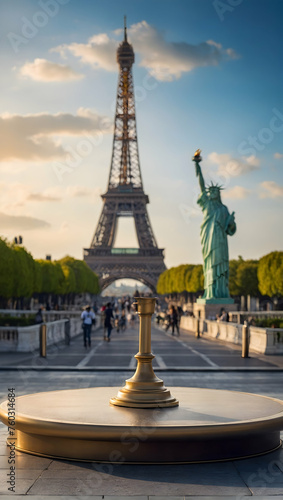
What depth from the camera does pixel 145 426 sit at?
6570 millimetres

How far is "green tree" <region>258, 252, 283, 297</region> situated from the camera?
220 ft

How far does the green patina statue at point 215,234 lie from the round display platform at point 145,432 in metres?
37.0

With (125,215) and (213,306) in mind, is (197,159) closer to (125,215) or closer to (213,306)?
(213,306)

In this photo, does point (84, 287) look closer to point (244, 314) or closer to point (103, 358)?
point (244, 314)

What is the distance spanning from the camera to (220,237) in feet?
147

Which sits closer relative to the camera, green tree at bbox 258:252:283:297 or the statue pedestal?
the statue pedestal

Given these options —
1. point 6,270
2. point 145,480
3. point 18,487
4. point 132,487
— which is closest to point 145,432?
point 145,480

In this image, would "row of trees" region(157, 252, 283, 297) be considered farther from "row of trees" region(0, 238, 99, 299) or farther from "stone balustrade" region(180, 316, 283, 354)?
"stone balustrade" region(180, 316, 283, 354)

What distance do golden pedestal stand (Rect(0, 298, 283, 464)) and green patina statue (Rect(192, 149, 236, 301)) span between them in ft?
120

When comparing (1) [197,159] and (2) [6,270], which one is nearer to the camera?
(1) [197,159]

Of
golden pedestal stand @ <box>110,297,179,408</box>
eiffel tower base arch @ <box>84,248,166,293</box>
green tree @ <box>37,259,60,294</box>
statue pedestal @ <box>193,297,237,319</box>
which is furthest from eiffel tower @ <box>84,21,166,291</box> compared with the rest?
golden pedestal stand @ <box>110,297,179,408</box>

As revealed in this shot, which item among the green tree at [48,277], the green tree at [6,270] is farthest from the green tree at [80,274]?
the green tree at [6,270]

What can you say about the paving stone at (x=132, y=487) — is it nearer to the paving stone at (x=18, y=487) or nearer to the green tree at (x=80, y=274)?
the paving stone at (x=18, y=487)

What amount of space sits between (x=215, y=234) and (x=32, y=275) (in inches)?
917
